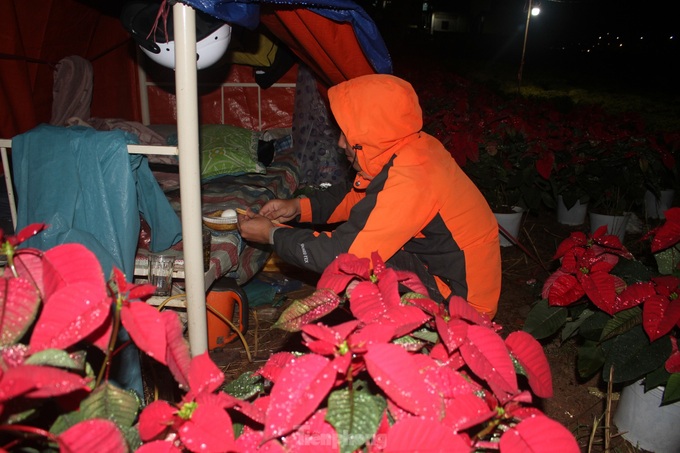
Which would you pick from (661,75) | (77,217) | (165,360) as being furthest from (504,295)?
(661,75)

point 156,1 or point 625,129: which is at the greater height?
point 156,1

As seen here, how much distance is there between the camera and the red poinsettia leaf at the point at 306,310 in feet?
2.80

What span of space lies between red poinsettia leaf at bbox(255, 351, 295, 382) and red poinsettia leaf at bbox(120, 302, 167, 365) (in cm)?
19

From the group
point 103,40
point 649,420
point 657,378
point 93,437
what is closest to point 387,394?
point 93,437

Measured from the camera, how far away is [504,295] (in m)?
3.73

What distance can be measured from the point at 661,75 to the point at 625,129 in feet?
66.1

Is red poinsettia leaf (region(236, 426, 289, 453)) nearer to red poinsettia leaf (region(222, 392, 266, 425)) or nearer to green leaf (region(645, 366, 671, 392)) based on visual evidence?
red poinsettia leaf (region(222, 392, 266, 425))

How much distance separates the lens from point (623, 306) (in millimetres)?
1842

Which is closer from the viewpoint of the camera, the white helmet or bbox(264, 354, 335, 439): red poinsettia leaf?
bbox(264, 354, 335, 439): red poinsettia leaf

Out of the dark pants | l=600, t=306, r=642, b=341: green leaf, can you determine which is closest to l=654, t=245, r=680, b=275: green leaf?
l=600, t=306, r=642, b=341: green leaf

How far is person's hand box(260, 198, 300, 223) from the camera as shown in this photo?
2412 millimetres

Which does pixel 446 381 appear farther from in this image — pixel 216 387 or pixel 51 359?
pixel 51 359

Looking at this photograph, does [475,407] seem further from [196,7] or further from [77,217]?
[77,217]

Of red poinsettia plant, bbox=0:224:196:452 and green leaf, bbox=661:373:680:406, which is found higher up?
red poinsettia plant, bbox=0:224:196:452
